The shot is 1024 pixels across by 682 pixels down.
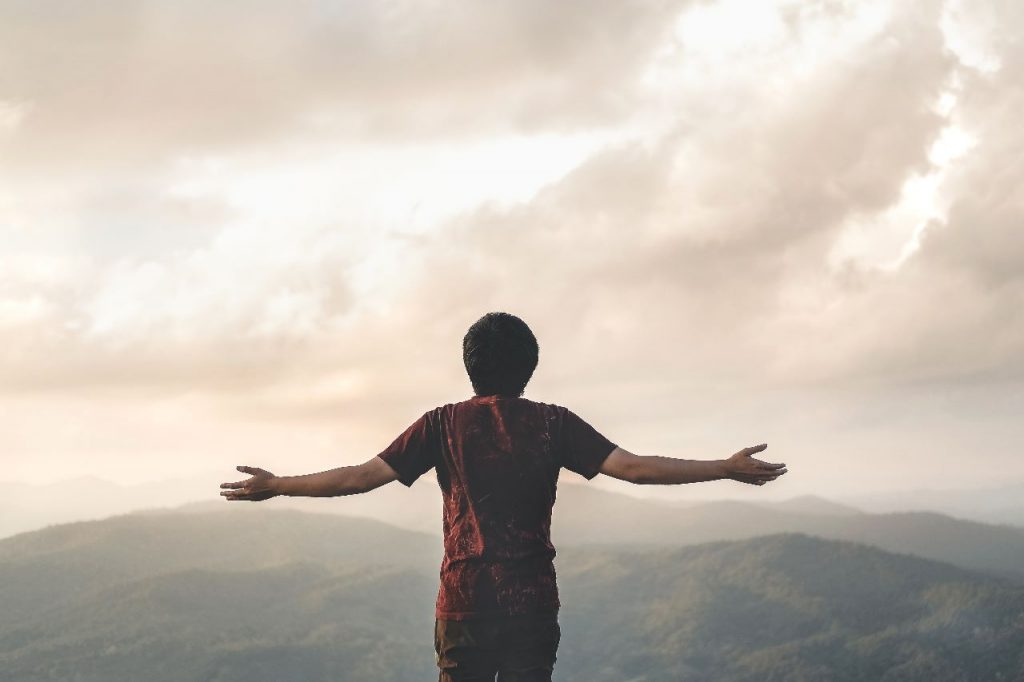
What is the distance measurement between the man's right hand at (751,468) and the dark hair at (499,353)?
1524 mm

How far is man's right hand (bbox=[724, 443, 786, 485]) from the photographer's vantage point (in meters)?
6.87

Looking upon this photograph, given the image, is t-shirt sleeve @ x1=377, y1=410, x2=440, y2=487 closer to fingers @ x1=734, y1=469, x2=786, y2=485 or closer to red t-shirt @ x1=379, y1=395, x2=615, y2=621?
red t-shirt @ x1=379, y1=395, x2=615, y2=621

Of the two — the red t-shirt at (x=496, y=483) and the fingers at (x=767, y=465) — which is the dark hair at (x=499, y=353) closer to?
the red t-shirt at (x=496, y=483)

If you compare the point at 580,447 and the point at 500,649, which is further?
the point at 580,447

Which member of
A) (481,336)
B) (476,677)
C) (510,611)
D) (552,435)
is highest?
(481,336)

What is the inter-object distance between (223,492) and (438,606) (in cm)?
163

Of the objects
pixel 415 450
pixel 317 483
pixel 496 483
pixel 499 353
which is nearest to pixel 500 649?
pixel 496 483

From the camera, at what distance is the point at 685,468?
6844 mm

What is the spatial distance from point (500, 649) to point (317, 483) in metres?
1.64

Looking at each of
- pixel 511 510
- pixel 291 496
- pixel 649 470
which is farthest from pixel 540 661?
pixel 291 496

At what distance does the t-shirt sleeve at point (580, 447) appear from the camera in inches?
266

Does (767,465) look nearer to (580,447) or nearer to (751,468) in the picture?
(751,468)

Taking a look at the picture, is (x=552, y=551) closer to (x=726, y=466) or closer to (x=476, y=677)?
(x=476, y=677)

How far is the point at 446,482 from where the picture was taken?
6.71m
